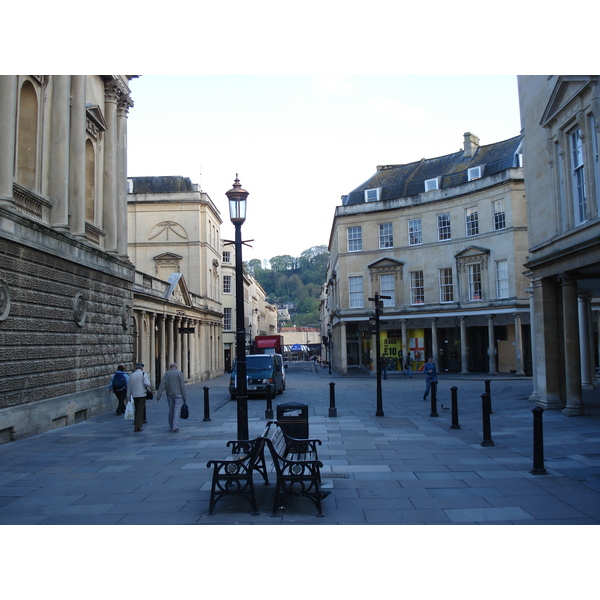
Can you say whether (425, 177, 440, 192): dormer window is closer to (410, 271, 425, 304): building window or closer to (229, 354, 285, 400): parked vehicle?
(410, 271, 425, 304): building window

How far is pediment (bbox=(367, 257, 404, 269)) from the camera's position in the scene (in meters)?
42.2

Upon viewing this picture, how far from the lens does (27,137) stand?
14.9m

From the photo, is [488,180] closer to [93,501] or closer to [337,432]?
[337,432]

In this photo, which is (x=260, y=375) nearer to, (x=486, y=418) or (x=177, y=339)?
(x=177, y=339)

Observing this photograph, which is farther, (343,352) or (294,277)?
(294,277)

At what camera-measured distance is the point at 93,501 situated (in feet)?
24.5

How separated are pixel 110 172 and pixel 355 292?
2577 cm

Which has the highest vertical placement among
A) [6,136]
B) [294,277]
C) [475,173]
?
[294,277]

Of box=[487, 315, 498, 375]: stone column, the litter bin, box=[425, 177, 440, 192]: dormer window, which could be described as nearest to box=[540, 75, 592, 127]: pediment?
the litter bin

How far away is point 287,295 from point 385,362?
437 ft

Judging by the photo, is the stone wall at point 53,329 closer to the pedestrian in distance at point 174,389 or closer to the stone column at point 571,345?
the pedestrian in distance at point 174,389

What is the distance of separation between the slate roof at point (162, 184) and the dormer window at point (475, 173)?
75.0ft

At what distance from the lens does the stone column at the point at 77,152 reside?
17.3 m

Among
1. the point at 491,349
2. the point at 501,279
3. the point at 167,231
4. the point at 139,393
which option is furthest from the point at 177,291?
the point at 139,393
